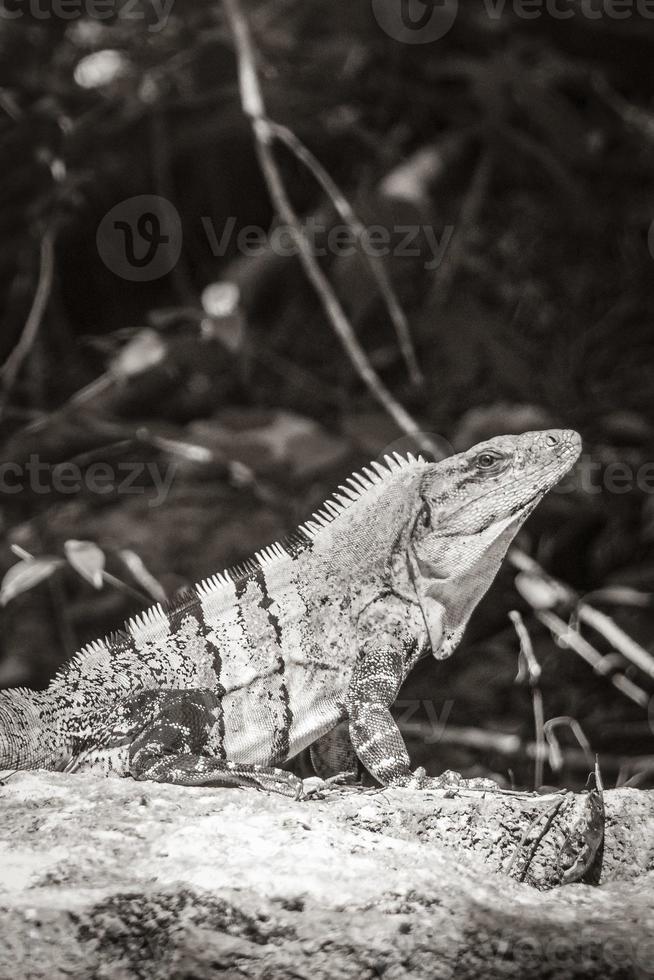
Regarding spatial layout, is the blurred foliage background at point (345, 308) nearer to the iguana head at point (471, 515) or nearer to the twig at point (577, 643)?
the twig at point (577, 643)

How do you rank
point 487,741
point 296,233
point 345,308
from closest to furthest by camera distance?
1. point 296,233
2. point 487,741
3. point 345,308

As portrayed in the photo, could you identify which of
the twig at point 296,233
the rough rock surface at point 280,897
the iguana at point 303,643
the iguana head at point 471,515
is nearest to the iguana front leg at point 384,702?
the iguana at point 303,643

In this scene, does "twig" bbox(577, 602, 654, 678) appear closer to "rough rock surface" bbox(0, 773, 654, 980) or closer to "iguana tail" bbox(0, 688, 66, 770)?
"rough rock surface" bbox(0, 773, 654, 980)

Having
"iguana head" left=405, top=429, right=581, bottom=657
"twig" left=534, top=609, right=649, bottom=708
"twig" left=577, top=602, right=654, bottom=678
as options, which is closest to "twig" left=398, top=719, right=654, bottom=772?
"twig" left=534, top=609, right=649, bottom=708

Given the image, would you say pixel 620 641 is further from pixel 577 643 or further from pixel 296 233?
pixel 296 233

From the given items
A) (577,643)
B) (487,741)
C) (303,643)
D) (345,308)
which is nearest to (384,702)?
(303,643)

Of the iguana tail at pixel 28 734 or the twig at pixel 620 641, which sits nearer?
the iguana tail at pixel 28 734
